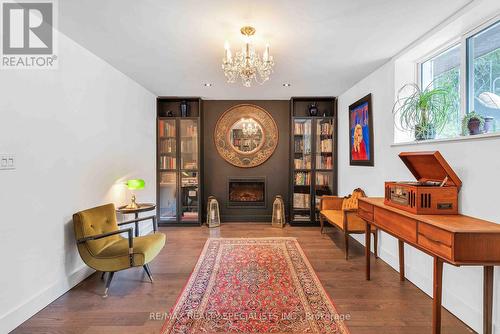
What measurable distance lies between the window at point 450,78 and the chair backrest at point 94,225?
381 cm

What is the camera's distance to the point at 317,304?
2242 mm

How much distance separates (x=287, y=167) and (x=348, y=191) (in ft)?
4.47

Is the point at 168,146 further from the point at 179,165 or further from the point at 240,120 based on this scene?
the point at 240,120

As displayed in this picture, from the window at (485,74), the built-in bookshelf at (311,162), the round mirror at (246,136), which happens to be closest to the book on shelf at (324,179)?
the built-in bookshelf at (311,162)

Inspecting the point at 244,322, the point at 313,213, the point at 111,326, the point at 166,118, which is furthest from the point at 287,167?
the point at 111,326

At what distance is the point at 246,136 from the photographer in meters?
5.14

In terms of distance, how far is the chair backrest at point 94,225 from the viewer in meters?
2.41

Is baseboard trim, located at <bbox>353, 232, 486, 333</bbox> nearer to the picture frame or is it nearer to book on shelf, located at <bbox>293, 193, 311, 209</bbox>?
the picture frame

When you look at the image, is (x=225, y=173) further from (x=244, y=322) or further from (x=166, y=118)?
(x=244, y=322)

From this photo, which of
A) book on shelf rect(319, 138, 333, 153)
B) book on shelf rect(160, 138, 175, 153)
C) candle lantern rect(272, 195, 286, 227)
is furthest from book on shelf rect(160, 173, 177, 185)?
book on shelf rect(319, 138, 333, 153)

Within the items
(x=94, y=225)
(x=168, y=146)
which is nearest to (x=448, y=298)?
(x=94, y=225)

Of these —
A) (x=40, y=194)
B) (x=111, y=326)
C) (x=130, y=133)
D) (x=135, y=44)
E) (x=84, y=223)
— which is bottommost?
(x=111, y=326)

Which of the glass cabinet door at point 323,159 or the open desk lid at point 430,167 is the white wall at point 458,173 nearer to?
the open desk lid at point 430,167

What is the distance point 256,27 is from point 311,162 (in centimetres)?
315
